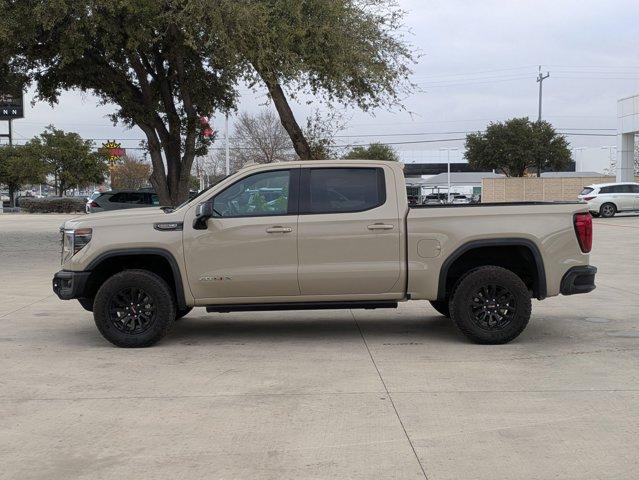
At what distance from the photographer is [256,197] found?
25.7 feet

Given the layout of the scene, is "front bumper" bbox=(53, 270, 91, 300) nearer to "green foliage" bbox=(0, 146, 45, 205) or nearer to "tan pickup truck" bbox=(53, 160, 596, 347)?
"tan pickup truck" bbox=(53, 160, 596, 347)

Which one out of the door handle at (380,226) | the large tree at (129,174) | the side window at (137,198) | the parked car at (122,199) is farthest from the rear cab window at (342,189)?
the large tree at (129,174)

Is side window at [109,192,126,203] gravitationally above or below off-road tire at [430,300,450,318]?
above

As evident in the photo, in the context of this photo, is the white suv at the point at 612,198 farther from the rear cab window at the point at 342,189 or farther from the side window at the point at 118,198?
the rear cab window at the point at 342,189

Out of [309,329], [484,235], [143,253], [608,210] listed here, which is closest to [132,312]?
[143,253]

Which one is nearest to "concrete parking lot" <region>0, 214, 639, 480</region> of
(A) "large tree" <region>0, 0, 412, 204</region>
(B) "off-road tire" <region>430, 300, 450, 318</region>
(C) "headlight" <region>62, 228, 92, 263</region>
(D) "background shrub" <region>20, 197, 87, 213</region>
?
(B) "off-road tire" <region>430, 300, 450, 318</region>

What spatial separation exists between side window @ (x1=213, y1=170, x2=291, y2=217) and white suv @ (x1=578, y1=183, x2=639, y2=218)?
2939 centimetres

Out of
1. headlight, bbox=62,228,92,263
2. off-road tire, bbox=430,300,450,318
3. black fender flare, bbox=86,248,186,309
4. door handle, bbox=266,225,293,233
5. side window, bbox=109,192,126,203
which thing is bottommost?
off-road tire, bbox=430,300,450,318

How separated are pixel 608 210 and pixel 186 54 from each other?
23015 millimetres

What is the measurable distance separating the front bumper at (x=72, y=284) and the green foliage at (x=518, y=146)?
200 ft

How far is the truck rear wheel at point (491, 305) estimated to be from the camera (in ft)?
25.1

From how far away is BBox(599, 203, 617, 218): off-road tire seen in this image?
113 ft

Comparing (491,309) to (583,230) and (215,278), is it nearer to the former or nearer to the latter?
(583,230)

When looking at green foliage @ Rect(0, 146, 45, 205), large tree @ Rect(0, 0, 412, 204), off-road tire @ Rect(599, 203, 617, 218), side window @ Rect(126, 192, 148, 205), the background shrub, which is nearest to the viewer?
large tree @ Rect(0, 0, 412, 204)
